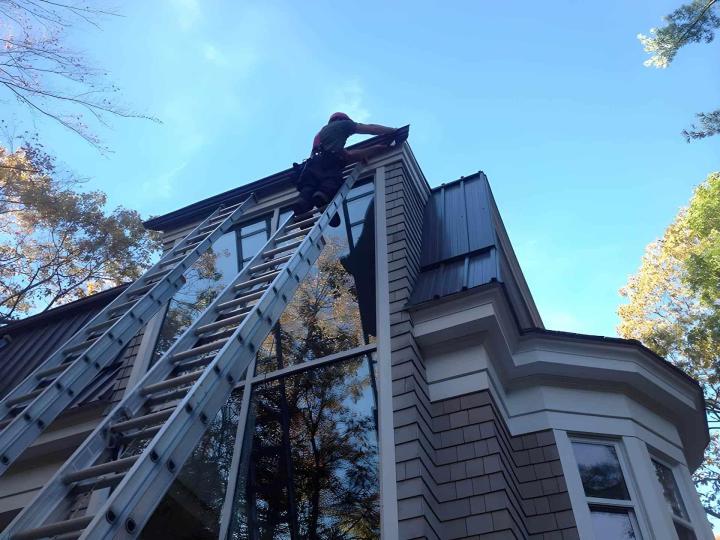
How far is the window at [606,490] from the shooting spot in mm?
5375

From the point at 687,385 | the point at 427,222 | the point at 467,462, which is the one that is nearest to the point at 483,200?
the point at 427,222

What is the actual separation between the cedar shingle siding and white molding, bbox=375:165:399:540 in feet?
0.16

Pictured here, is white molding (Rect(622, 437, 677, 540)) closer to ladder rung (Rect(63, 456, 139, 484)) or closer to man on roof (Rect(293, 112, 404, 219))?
man on roof (Rect(293, 112, 404, 219))

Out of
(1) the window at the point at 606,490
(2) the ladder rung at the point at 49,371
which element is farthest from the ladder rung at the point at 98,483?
(1) the window at the point at 606,490

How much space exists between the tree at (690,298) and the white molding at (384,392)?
11.4m

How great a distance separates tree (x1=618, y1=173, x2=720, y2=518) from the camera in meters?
16.0

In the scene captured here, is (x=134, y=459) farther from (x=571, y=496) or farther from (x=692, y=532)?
(x=692, y=532)

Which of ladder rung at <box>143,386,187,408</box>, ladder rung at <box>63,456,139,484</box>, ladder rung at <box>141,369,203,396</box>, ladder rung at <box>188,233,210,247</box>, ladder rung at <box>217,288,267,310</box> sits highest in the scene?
ladder rung at <box>188,233,210,247</box>

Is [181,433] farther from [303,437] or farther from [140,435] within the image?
[303,437]

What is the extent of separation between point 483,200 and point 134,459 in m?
5.54

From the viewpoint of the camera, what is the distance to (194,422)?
10.6 feet

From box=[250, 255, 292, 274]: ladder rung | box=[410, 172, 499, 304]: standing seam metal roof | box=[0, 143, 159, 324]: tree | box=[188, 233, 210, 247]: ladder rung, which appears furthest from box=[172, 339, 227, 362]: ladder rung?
box=[0, 143, 159, 324]: tree

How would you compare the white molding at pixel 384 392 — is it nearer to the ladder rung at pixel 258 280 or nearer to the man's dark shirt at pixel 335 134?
the man's dark shirt at pixel 335 134

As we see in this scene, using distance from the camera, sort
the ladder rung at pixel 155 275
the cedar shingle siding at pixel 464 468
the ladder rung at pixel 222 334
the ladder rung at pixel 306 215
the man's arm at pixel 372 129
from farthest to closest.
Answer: the man's arm at pixel 372 129
the ladder rung at pixel 306 215
the ladder rung at pixel 155 275
the cedar shingle siding at pixel 464 468
the ladder rung at pixel 222 334
